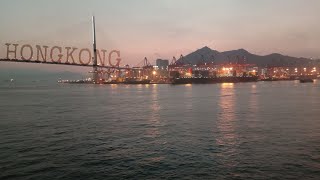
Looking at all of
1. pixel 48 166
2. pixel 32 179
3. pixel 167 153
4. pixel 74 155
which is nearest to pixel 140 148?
pixel 167 153

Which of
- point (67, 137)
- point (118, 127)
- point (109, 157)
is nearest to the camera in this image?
point (109, 157)

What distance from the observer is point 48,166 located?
565 inches

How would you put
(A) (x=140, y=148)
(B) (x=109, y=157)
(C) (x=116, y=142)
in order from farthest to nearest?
(C) (x=116, y=142) < (A) (x=140, y=148) < (B) (x=109, y=157)

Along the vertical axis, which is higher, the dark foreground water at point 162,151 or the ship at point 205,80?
the ship at point 205,80

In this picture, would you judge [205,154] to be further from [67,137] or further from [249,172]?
[67,137]

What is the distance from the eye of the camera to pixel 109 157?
624 inches

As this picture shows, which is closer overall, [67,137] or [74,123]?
[67,137]

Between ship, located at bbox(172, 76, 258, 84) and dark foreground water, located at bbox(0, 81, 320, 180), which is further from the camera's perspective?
ship, located at bbox(172, 76, 258, 84)

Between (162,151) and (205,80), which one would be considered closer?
(162,151)

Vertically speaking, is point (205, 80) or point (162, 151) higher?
point (205, 80)

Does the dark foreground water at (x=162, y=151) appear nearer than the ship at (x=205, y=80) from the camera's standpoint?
Yes

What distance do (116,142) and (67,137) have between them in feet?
12.9

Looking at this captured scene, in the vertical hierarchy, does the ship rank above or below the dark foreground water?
above

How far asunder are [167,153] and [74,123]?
14.1 meters
